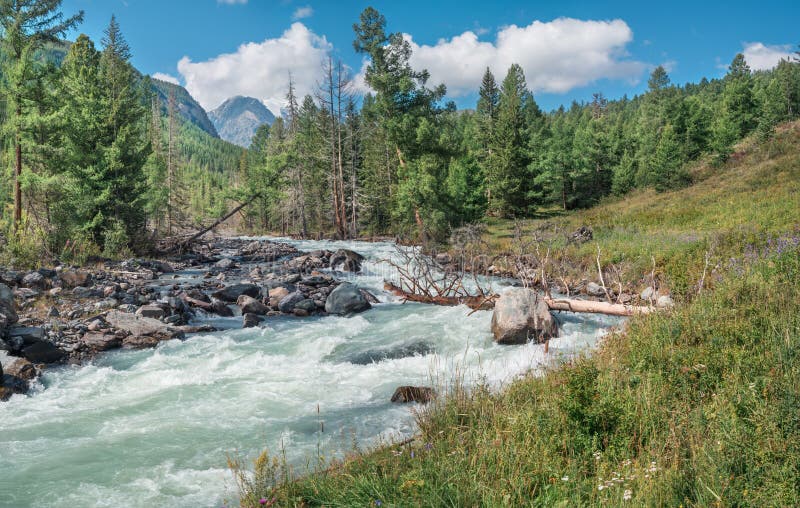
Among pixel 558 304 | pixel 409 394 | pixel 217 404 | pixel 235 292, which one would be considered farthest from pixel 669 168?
pixel 217 404

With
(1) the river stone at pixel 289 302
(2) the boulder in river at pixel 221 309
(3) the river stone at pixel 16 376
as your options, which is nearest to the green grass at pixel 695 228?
(1) the river stone at pixel 289 302

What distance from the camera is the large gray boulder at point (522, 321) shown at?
10.8 meters

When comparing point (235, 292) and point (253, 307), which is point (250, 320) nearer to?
point (253, 307)

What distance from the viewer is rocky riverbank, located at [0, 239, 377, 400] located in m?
10.2

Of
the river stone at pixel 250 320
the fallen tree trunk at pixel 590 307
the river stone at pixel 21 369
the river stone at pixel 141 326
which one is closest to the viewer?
the river stone at pixel 21 369

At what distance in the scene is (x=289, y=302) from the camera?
633 inches

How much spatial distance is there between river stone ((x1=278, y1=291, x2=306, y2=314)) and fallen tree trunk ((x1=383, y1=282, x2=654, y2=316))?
158 inches

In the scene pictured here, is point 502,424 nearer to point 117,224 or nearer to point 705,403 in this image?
point 705,403

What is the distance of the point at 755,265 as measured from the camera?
9.05 meters

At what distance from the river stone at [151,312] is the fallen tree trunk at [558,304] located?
826 centimetres

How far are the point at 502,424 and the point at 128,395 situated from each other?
25.1 feet

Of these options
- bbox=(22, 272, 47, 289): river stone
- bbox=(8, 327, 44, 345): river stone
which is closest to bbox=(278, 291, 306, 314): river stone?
bbox=(8, 327, 44, 345): river stone

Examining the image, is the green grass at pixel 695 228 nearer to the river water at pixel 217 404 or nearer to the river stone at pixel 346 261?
the river water at pixel 217 404

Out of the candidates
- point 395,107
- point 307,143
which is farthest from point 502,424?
point 307,143
